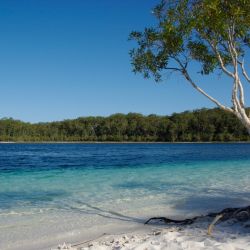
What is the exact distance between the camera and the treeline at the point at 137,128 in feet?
477

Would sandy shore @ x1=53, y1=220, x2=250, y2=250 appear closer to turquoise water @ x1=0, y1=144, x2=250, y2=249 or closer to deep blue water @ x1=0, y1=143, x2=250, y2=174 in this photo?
turquoise water @ x1=0, y1=144, x2=250, y2=249

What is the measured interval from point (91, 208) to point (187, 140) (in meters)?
140

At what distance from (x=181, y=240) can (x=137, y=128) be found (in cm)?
15388

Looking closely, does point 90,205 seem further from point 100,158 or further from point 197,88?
point 100,158

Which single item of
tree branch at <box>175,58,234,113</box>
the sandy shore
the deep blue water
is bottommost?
the deep blue water

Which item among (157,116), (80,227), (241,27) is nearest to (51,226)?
(80,227)

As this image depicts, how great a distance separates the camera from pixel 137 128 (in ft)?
528

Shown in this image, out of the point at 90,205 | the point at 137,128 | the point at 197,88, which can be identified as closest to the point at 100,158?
the point at 90,205

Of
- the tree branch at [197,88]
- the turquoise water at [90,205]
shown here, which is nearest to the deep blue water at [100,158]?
the turquoise water at [90,205]

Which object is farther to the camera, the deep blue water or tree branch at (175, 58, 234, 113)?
the deep blue water

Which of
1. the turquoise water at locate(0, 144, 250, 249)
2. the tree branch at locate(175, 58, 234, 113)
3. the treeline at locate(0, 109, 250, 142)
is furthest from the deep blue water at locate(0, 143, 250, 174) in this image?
the treeline at locate(0, 109, 250, 142)

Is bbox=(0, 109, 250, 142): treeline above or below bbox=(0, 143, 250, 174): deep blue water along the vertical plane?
above

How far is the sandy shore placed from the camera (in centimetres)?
660

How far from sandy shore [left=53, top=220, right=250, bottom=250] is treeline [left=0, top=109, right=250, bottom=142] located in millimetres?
136158
